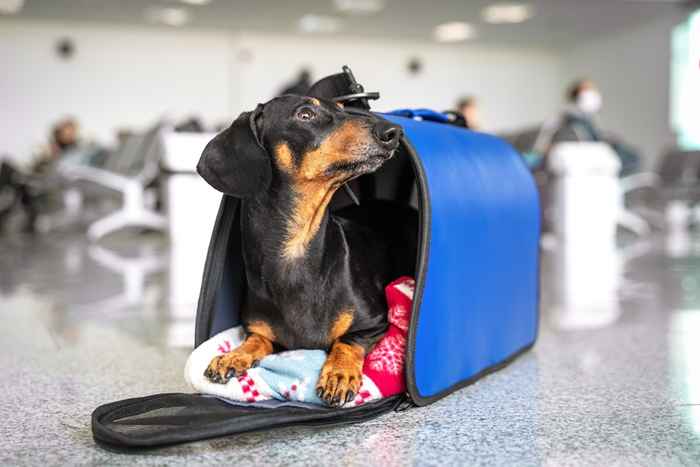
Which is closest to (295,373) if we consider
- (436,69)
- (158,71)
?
(158,71)

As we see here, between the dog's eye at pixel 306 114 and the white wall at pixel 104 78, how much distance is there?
12.9m

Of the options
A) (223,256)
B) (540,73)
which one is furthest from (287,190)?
(540,73)

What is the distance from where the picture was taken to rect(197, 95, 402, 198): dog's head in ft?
5.13

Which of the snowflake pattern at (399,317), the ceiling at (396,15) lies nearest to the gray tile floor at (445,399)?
the snowflake pattern at (399,317)

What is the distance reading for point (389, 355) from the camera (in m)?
1.74

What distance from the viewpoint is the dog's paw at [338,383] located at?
1.55 meters

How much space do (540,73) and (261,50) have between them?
6.35 meters

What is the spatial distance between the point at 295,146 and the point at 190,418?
0.61 m

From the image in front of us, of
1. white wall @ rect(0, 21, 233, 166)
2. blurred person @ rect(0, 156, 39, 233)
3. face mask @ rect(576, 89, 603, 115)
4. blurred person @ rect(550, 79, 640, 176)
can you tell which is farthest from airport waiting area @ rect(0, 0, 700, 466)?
white wall @ rect(0, 21, 233, 166)

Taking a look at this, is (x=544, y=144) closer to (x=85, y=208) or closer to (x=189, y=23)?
(x=85, y=208)

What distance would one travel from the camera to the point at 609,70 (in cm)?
1527

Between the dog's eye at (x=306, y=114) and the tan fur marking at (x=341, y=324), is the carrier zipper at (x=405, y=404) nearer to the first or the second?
the tan fur marking at (x=341, y=324)

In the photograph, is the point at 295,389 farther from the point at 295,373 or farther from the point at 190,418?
the point at 190,418

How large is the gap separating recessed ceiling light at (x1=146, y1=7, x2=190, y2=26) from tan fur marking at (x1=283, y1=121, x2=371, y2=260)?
12028mm
